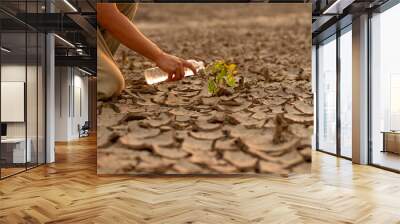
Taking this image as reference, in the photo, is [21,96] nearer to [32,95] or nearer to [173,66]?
[32,95]

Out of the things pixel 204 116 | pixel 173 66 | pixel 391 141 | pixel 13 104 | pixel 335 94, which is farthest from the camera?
pixel 335 94

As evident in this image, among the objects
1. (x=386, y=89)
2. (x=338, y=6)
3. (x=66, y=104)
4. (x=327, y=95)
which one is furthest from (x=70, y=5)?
(x=66, y=104)

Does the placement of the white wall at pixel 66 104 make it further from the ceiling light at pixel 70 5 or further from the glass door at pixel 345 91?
the glass door at pixel 345 91

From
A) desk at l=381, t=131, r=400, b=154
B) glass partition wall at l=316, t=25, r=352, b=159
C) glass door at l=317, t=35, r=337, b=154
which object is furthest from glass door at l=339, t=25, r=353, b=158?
desk at l=381, t=131, r=400, b=154

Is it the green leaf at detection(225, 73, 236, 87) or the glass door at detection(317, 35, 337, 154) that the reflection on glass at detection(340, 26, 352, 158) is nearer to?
the glass door at detection(317, 35, 337, 154)

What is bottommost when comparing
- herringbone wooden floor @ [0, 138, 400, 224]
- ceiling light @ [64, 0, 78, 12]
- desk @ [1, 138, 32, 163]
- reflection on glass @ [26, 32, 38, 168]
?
herringbone wooden floor @ [0, 138, 400, 224]

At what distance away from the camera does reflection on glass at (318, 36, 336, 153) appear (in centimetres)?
970

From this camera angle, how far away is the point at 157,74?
21.4 feet

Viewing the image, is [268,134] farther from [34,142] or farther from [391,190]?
[34,142]

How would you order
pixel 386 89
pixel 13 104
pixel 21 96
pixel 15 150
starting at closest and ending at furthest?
1. pixel 13 104
2. pixel 15 150
3. pixel 21 96
4. pixel 386 89

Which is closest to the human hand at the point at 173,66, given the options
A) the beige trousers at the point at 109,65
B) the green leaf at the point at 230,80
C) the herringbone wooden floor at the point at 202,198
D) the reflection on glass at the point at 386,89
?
the green leaf at the point at 230,80

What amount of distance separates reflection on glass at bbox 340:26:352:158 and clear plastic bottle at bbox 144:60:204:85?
145 inches

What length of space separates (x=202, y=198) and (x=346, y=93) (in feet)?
17.2

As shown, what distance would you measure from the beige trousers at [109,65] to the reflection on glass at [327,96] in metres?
5.26
